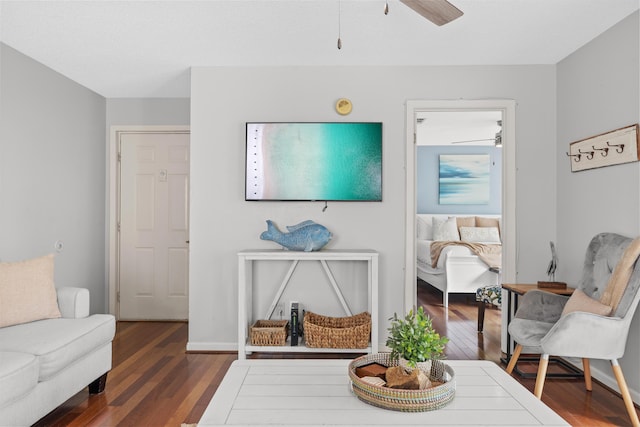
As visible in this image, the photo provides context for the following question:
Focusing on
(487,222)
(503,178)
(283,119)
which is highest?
(283,119)

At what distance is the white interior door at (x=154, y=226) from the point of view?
4.80 meters

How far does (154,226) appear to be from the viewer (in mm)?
4812

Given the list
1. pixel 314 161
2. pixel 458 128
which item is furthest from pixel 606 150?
pixel 458 128

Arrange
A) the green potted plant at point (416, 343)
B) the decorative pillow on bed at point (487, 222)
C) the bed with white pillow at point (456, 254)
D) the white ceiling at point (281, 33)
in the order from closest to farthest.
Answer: the green potted plant at point (416, 343), the white ceiling at point (281, 33), the bed with white pillow at point (456, 254), the decorative pillow on bed at point (487, 222)

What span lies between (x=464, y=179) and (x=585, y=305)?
Answer: 5312 mm

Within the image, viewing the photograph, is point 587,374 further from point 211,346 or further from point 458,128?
point 458,128

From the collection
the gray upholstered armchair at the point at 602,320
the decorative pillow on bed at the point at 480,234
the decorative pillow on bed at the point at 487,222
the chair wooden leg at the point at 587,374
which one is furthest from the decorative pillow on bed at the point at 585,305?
the decorative pillow on bed at the point at 487,222

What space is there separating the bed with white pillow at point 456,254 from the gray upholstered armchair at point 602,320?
2.59 metres

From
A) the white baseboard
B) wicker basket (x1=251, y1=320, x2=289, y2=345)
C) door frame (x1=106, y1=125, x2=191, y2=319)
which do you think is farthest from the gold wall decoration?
door frame (x1=106, y1=125, x2=191, y2=319)

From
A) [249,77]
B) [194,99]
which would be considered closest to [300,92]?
[249,77]

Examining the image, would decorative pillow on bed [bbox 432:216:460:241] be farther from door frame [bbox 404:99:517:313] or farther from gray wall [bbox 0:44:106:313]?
gray wall [bbox 0:44:106:313]

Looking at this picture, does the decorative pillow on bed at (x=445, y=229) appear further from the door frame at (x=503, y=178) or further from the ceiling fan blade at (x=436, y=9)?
the ceiling fan blade at (x=436, y=9)

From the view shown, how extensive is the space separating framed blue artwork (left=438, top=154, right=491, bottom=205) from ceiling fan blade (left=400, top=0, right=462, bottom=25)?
19.2 ft

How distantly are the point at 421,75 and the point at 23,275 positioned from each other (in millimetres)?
3268
